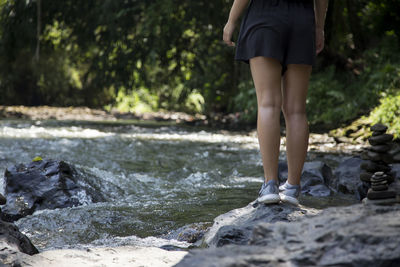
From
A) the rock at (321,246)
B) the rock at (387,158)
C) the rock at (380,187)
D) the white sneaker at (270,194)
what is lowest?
the white sneaker at (270,194)

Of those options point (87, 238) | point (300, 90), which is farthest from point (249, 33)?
point (87, 238)

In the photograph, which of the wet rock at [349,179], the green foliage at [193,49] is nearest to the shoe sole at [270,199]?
the wet rock at [349,179]

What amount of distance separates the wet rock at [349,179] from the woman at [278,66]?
75.5 inches

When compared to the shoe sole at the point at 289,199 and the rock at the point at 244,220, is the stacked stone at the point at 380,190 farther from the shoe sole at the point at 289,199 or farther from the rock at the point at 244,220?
the shoe sole at the point at 289,199

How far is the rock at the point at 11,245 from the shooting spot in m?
2.68

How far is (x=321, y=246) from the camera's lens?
204cm

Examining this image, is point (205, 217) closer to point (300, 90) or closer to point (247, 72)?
point (300, 90)

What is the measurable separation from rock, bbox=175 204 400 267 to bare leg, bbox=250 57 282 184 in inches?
44.6

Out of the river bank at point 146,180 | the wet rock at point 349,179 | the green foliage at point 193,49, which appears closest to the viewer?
the river bank at point 146,180

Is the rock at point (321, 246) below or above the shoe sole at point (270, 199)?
above

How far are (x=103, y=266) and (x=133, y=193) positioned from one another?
2726 millimetres

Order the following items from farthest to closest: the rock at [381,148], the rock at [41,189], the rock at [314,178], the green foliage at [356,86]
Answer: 1. the green foliage at [356,86]
2. the rock at [314,178]
3. the rock at [41,189]
4. the rock at [381,148]

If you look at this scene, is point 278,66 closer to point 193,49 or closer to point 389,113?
point 389,113

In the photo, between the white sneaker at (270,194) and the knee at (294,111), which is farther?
the knee at (294,111)
